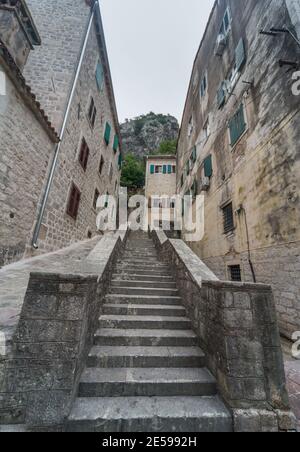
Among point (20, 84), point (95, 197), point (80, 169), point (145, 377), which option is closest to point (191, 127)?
point (95, 197)

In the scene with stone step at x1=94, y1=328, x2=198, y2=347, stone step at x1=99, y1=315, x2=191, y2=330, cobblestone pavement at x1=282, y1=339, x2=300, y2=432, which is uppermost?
stone step at x1=99, y1=315, x2=191, y2=330

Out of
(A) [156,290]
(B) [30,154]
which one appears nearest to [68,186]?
(B) [30,154]

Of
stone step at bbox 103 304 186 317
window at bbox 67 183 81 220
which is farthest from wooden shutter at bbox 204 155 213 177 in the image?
stone step at bbox 103 304 186 317

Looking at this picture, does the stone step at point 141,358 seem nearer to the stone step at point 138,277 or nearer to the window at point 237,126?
the stone step at point 138,277

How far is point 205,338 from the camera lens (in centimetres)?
254

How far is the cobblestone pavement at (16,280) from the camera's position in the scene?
7.91 ft

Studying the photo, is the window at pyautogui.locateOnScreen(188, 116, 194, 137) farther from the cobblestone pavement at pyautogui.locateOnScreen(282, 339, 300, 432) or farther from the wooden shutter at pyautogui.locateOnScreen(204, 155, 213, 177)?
the cobblestone pavement at pyautogui.locateOnScreen(282, 339, 300, 432)

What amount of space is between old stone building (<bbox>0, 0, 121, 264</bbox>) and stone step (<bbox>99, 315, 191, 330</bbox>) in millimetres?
3322

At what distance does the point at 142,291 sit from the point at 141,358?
1599 mm

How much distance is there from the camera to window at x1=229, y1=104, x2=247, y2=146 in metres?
7.25

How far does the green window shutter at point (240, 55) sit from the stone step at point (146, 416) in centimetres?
1072

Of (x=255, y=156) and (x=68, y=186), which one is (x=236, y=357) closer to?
(x=255, y=156)

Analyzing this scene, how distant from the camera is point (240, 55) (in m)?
7.67
